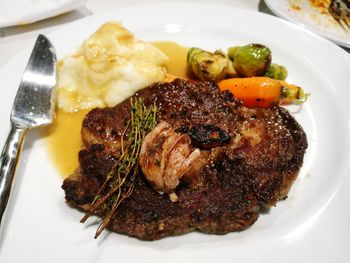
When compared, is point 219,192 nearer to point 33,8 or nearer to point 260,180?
point 260,180

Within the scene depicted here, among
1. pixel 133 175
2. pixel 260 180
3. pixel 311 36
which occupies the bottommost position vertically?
pixel 133 175

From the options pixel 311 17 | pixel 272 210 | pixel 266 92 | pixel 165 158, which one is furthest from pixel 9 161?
pixel 311 17

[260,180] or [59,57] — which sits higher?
[260,180]

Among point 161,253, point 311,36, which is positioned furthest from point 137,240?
point 311,36

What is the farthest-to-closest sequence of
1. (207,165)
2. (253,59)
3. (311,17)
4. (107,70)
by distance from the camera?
(311,17), (253,59), (107,70), (207,165)

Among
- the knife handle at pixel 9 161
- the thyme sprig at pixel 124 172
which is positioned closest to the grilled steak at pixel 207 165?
the thyme sprig at pixel 124 172

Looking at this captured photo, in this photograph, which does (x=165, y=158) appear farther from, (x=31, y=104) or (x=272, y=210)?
(x=31, y=104)

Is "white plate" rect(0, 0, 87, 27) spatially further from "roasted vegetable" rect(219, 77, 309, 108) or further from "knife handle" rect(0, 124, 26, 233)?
"roasted vegetable" rect(219, 77, 309, 108)

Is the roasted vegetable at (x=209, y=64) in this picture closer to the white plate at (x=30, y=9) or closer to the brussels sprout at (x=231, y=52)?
the brussels sprout at (x=231, y=52)

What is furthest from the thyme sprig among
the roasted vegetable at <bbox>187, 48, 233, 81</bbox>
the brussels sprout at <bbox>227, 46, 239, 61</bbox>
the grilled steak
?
the brussels sprout at <bbox>227, 46, 239, 61</bbox>
